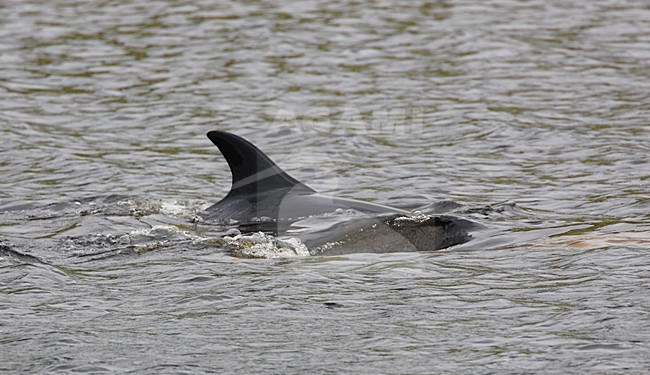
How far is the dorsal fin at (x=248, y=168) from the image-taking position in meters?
10.2

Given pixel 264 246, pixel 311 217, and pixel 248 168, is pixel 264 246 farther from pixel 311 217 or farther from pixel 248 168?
pixel 248 168

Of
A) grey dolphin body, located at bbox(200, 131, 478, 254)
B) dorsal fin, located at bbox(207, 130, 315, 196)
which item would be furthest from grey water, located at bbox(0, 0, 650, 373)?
dorsal fin, located at bbox(207, 130, 315, 196)

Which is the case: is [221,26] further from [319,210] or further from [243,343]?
[243,343]

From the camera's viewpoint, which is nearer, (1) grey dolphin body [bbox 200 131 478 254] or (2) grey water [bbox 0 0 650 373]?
(2) grey water [bbox 0 0 650 373]

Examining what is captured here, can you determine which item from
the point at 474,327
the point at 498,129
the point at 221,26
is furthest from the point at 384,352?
the point at 221,26

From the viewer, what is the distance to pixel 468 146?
14031 mm

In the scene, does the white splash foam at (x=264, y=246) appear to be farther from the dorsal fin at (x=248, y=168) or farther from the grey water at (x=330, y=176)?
the dorsal fin at (x=248, y=168)

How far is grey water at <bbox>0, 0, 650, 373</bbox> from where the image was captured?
6480 mm

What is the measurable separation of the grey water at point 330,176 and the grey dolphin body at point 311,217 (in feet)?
0.99

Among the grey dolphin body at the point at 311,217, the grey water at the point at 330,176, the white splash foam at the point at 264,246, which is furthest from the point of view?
the grey dolphin body at the point at 311,217

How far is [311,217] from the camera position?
985 centimetres

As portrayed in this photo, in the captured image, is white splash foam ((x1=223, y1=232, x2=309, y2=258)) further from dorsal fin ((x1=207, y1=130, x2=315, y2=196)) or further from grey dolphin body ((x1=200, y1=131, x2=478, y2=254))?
dorsal fin ((x1=207, y1=130, x2=315, y2=196))

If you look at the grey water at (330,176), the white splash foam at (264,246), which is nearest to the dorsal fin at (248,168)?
the grey water at (330,176)

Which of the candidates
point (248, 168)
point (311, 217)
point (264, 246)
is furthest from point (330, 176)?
point (264, 246)
